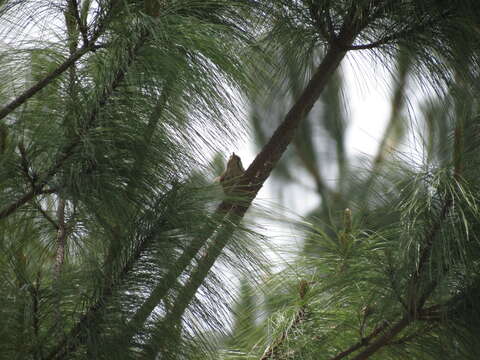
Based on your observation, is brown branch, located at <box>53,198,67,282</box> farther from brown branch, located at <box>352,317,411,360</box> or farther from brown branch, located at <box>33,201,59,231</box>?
brown branch, located at <box>352,317,411,360</box>

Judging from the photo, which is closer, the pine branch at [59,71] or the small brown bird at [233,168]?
the pine branch at [59,71]

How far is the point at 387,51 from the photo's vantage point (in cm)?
154

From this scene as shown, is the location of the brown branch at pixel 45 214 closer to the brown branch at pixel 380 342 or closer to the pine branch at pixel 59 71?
the pine branch at pixel 59 71

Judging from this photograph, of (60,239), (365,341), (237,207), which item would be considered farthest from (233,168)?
A: (60,239)

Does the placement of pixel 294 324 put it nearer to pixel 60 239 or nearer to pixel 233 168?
pixel 233 168

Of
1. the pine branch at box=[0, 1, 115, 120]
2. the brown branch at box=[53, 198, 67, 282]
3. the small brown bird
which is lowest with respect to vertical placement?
the brown branch at box=[53, 198, 67, 282]

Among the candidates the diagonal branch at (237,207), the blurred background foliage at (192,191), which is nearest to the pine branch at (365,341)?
the blurred background foliage at (192,191)

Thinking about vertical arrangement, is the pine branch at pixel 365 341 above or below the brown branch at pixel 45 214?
above

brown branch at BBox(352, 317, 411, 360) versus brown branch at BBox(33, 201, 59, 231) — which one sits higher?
brown branch at BBox(352, 317, 411, 360)

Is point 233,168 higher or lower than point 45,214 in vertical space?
higher

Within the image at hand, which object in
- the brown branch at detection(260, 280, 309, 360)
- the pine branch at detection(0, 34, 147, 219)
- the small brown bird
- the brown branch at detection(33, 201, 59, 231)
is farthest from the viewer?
the small brown bird

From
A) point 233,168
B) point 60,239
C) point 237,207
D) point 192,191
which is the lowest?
point 60,239

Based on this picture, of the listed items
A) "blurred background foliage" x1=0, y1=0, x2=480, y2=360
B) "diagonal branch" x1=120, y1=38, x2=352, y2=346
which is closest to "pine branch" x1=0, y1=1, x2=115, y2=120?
"blurred background foliage" x1=0, y1=0, x2=480, y2=360

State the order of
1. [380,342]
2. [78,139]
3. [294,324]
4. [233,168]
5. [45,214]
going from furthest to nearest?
[233,168], [294,324], [380,342], [45,214], [78,139]
